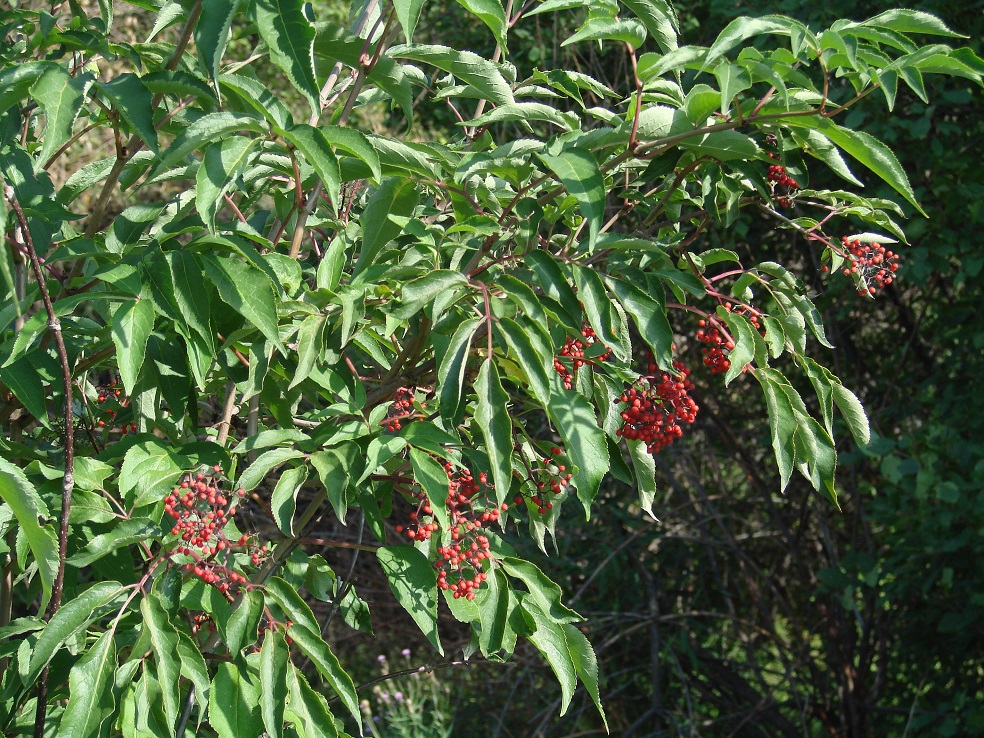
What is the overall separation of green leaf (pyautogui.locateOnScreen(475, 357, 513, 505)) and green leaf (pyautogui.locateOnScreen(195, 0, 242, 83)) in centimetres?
46

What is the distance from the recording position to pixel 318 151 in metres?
1.16

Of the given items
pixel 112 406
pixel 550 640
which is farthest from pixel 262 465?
pixel 112 406

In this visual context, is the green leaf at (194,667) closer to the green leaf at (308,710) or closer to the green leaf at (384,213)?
the green leaf at (308,710)

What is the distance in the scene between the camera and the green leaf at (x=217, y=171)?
113 cm

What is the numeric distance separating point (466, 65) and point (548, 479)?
61 cm

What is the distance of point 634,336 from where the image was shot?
3969 millimetres

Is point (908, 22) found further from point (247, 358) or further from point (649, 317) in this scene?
point (247, 358)

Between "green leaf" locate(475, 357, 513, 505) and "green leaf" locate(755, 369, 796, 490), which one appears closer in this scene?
"green leaf" locate(475, 357, 513, 505)

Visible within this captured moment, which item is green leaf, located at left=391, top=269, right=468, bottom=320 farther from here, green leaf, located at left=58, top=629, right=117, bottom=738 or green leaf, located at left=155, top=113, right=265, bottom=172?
green leaf, located at left=58, top=629, right=117, bottom=738

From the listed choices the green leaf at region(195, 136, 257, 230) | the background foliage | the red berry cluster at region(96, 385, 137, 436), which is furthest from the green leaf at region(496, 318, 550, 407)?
the red berry cluster at region(96, 385, 137, 436)

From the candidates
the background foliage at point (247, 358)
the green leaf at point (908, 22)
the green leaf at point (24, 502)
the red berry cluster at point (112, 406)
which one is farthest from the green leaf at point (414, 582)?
the green leaf at point (908, 22)

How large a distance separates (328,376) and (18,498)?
1.54 ft

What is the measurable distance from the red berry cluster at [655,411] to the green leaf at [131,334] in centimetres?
65

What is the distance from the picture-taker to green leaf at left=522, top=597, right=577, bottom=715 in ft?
4.63
